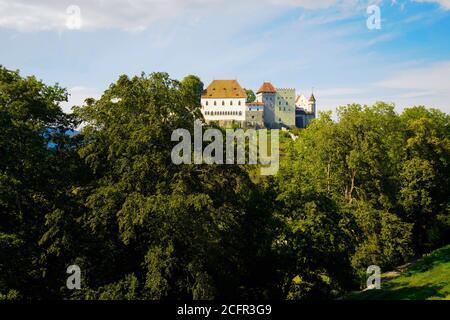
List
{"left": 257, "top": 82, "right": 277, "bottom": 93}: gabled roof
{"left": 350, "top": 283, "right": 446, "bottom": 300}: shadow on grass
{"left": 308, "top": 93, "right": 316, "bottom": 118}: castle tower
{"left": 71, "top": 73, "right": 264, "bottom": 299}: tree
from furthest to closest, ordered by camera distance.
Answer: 1. {"left": 308, "top": 93, "right": 316, "bottom": 118}: castle tower
2. {"left": 257, "top": 82, "right": 277, "bottom": 93}: gabled roof
3. {"left": 350, "top": 283, "right": 446, "bottom": 300}: shadow on grass
4. {"left": 71, "top": 73, "right": 264, "bottom": 299}: tree

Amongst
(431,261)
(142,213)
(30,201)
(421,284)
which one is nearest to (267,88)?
(431,261)

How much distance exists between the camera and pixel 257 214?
30.2 metres

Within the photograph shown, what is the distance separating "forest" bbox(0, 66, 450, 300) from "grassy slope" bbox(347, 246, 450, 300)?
288 centimetres

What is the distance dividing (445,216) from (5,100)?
43.1 meters

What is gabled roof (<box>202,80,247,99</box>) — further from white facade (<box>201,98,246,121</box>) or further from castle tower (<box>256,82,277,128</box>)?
castle tower (<box>256,82,277,128</box>)

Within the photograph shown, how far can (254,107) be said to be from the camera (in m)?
165

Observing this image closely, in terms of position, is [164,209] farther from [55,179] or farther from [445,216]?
[445,216]

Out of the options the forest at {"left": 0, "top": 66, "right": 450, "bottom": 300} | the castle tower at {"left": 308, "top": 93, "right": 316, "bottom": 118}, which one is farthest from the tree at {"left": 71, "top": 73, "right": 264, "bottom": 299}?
the castle tower at {"left": 308, "top": 93, "right": 316, "bottom": 118}

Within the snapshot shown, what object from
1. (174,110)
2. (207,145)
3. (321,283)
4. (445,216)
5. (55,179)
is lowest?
(321,283)

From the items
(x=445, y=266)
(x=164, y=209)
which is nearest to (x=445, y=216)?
(x=445, y=266)

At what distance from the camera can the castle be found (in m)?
156

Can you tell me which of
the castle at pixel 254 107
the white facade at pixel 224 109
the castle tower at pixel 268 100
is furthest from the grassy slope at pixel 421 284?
the castle tower at pixel 268 100

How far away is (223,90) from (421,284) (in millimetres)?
129980

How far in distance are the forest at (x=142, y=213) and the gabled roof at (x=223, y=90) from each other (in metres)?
122
